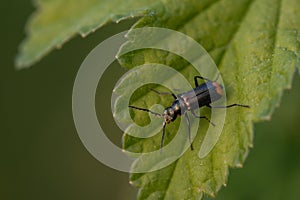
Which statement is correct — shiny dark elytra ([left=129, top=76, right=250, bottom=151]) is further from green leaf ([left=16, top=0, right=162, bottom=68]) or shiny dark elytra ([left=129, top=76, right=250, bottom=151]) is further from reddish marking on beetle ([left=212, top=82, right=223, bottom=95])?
green leaf ([left=16, top=0, right=162, bottom=68])

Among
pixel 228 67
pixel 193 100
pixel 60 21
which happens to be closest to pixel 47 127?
pixel 60 21

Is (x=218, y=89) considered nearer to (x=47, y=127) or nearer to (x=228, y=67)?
(x=228, y=67)

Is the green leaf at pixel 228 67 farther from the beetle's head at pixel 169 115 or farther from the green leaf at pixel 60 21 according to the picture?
the green leaf at pixel 60 21

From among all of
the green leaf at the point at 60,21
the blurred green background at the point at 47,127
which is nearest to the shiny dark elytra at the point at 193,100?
the green leaf at the point at 60,21

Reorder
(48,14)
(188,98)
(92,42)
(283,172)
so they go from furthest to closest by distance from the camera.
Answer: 1. (92,42)
2. (48,14)
3. (283,172)
4. (188,98)

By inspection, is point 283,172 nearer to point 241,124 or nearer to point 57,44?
point 241,124

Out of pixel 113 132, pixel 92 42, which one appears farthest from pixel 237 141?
pixel 92 42
